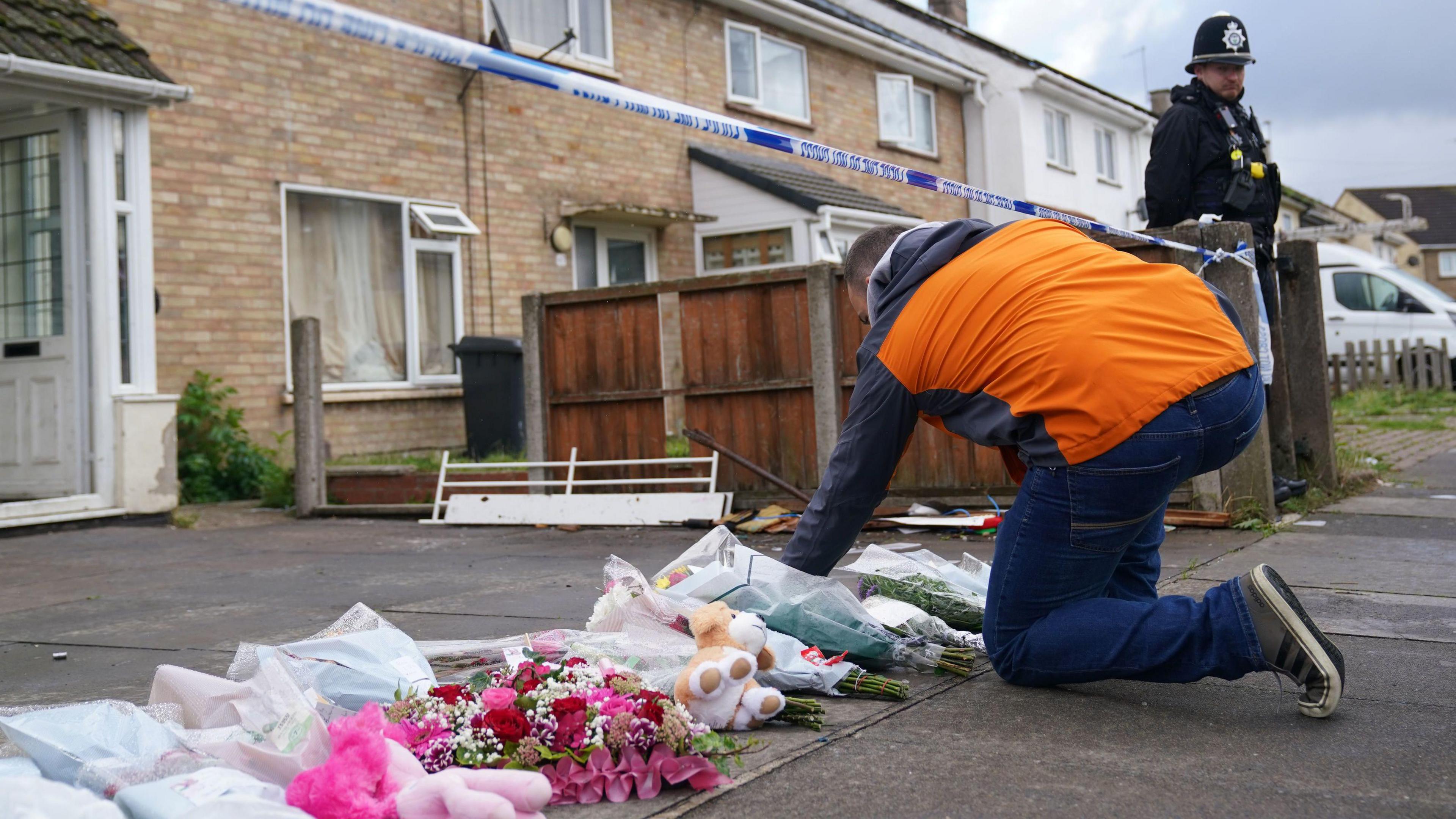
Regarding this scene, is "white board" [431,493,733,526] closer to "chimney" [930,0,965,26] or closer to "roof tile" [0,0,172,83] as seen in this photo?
"roof tile" [0,0,172,83]

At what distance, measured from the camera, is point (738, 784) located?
7.84ft

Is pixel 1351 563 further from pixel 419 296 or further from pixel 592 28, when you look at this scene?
pixel 592 28

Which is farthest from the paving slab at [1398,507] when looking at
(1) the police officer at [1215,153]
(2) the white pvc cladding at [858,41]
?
(2) the white pvc cladding at [858,41]

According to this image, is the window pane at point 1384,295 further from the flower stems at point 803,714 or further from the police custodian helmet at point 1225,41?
the flower stems at point 803,714

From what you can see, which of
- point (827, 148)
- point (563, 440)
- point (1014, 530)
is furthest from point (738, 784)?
point (563, 440)

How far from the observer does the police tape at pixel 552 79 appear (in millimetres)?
2301

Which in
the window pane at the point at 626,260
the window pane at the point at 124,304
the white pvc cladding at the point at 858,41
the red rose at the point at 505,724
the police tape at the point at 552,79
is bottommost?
the red rose at the point at 505,724

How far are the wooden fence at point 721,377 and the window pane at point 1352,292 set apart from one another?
45.4ft

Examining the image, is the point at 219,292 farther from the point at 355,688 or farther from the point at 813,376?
the point at 355,688

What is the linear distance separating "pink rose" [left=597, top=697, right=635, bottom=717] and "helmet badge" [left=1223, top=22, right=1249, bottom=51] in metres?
5.24

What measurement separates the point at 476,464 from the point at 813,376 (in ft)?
8.43

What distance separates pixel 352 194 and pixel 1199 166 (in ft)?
24.9

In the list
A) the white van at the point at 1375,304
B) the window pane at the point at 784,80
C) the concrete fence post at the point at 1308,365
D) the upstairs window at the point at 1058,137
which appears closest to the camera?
the concrete fence post at the point at 1308,365

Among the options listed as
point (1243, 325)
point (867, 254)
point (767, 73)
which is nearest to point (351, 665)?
point (867, 254)
